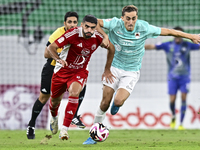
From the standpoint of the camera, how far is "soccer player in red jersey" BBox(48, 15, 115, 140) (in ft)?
18.8

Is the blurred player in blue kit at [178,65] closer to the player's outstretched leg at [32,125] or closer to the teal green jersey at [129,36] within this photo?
the teal green jersey at [129,36]

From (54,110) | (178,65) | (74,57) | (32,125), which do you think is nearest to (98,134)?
(74,57)

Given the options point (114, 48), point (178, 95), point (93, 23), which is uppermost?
point (93, 23)

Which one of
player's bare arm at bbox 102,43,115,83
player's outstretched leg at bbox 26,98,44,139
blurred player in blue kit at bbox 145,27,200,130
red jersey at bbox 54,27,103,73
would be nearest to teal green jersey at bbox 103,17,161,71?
player's bare arm at bbox 102,43,115,83

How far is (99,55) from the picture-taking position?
11.4 m

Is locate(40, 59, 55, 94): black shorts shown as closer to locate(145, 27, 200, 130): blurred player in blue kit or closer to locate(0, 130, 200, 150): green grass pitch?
locate(0, 130, 200, 150): green grass pitch

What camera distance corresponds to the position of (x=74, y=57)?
19.8 ft

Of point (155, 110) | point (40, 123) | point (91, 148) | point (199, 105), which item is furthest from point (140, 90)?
point (91, 148)

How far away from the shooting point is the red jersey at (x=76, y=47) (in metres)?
5.84

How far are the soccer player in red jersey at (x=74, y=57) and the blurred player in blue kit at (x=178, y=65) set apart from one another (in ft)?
13.5

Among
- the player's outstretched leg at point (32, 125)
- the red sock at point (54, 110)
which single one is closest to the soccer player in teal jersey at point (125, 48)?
the red sock at point (54, 110)

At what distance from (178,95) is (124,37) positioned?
4.46 meters

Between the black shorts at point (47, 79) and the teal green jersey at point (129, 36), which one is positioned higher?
the teal green jersey at point (129, 36)

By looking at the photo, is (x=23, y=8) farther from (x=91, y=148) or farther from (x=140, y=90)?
(x=91, y=148)
